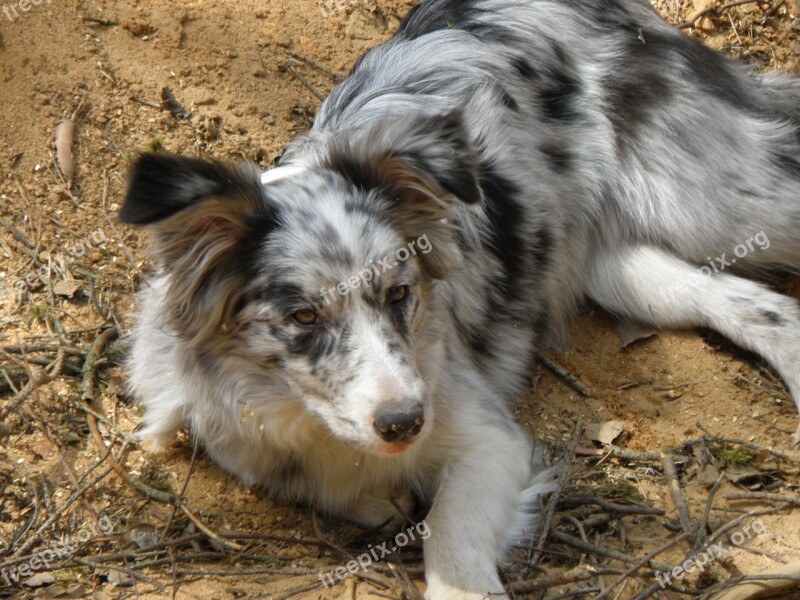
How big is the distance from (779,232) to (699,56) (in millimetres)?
1089

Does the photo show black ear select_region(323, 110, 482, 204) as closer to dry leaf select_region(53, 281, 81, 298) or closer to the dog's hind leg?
the dog's hind leg

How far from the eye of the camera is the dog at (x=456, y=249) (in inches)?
155

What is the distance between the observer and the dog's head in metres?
3.75

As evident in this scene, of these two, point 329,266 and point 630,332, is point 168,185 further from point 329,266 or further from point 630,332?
point 630,332

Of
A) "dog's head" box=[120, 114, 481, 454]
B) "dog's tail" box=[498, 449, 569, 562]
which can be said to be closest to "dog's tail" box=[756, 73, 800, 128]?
"dog's tail" box=[498, 449, 569, 562]

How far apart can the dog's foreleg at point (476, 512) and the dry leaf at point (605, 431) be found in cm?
53

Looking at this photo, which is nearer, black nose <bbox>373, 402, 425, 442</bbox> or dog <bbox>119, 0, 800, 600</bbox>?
black nose <bbox>373, 402, 425, 442</bbox>

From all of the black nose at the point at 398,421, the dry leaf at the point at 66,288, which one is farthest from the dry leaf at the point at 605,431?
the dry leaf at the point at 66,288

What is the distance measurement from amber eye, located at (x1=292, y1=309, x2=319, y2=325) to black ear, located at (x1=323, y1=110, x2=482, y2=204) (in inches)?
24.5

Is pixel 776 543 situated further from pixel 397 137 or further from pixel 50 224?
pixel 50 224

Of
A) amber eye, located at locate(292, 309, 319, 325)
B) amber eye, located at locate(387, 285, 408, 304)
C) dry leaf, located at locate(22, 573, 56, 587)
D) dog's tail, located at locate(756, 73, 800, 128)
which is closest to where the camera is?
amber eye, located at locate(292, 309, 319, 325)

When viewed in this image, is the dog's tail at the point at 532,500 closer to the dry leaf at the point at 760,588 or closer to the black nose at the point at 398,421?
the dry leaf at the point at 760,588

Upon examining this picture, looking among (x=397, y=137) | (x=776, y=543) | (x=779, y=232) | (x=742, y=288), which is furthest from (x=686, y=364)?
(x=397, y=137)

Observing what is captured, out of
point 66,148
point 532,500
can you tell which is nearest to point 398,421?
point 532,500
